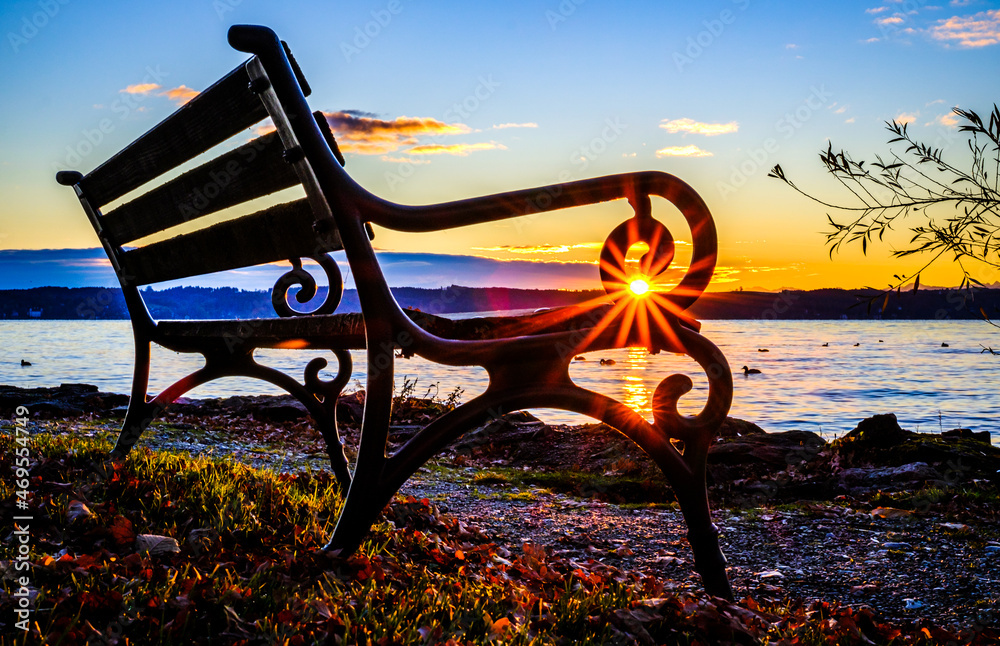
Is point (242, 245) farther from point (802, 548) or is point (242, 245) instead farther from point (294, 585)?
point (802, 548)

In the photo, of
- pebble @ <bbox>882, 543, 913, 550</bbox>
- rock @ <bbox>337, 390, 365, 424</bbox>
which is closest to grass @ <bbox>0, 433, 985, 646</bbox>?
pebble @ <bbox>882, 543, 913, 550</bbox>

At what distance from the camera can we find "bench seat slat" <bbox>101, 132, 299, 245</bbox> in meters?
2.57

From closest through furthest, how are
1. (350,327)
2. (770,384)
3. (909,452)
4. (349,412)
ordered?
(350,327) < (909,452) < (349,412) < (770,384)

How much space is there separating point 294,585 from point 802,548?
2978 millimetres

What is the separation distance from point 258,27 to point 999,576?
4043 millimetres

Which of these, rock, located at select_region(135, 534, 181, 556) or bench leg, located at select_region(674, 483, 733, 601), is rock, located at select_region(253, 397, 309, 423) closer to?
rock, located at select_region(135, 534, 181, 556)

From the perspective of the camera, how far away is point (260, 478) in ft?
11.7

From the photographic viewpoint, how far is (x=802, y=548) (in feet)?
12.8

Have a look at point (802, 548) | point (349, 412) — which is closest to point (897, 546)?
point (802, 548)

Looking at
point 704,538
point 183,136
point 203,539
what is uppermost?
point 183,136

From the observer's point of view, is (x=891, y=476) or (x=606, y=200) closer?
(x=606, y=200)

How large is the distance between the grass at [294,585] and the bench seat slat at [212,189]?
4.10 feet

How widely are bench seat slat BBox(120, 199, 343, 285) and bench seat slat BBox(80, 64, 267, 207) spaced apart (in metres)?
0.33

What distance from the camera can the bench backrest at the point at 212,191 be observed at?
8.15 feet
